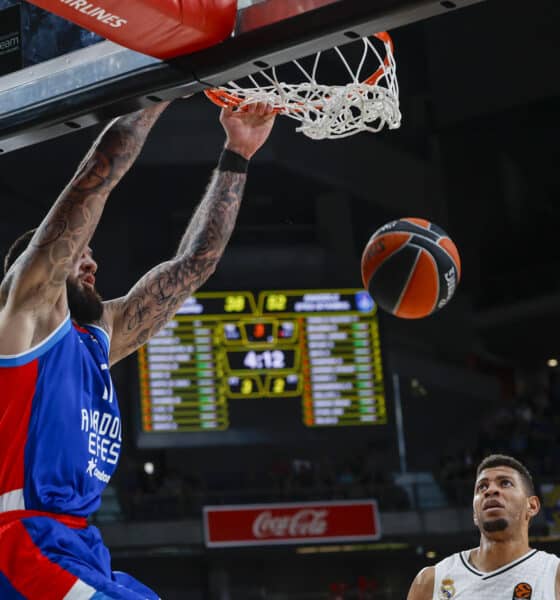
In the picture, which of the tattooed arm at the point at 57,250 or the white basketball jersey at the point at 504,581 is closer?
the tattooed arm at the point at 57,250

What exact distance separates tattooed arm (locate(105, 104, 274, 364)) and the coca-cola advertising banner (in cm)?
838

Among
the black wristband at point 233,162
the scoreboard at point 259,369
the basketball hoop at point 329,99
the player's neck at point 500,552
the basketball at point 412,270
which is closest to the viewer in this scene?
the basketball hoop at point 329,99

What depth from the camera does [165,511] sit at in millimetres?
12023

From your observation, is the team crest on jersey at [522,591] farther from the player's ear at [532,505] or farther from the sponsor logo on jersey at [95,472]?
the sponsor logo on jersey at [95,472]

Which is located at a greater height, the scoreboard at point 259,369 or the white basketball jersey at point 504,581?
the scoreboard at point 259,369

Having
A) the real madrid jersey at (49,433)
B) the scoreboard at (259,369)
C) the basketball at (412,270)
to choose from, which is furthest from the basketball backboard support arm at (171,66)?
the scoreboard at (259,369)

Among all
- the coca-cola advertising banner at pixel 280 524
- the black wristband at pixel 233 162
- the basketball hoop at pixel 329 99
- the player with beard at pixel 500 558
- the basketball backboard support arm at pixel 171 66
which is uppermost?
the basketball hoop at pixel 329 99

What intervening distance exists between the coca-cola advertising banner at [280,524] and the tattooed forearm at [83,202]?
899 centimetres

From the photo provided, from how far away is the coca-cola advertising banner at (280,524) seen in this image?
454 inches

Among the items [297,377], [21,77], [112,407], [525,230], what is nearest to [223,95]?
[21,77]

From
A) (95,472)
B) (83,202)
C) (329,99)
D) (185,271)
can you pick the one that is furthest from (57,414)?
(329,99)

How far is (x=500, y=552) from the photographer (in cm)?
448

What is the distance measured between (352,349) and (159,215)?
325cm

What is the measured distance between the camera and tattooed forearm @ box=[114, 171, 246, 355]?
327 cm
